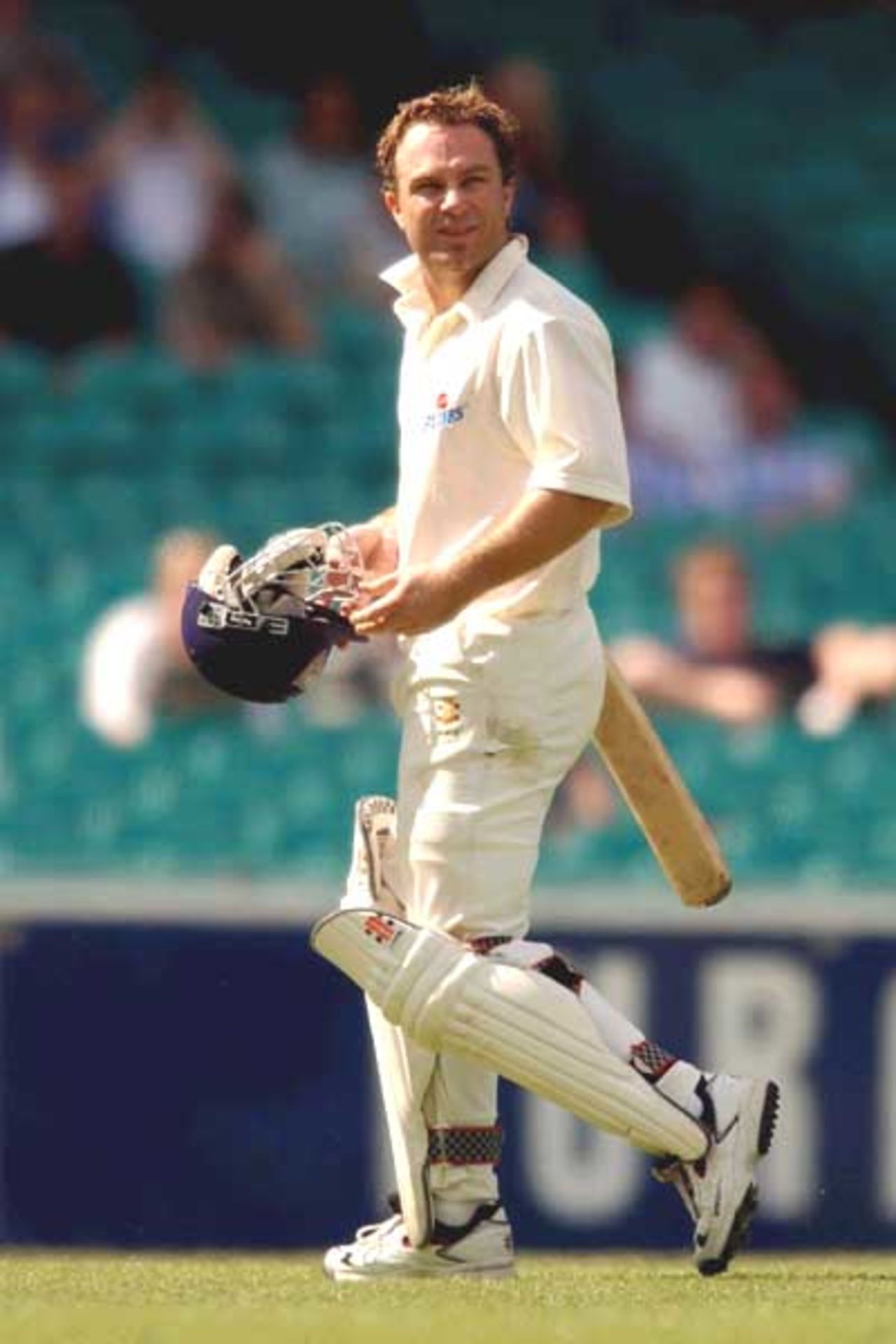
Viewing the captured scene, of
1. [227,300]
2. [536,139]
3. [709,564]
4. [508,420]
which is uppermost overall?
[536,139]

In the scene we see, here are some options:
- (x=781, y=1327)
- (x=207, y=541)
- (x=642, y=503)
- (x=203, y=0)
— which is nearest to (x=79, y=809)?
(x=207, y=541)

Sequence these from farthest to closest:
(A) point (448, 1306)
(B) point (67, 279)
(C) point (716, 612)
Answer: (B) point (67, 279)
(C) point (716, 612)
(A) point (448, 1306)

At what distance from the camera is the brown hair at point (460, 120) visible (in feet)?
A: 15.3

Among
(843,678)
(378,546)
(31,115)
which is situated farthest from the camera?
(31,115)

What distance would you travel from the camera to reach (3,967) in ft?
20.6

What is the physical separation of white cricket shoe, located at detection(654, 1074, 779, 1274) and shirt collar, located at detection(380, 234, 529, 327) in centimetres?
111

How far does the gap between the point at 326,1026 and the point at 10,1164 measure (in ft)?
2.07

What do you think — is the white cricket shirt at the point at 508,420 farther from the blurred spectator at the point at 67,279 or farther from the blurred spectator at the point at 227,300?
the blurred spectator at the point at 227,300

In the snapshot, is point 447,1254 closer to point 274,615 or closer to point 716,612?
point 274,615

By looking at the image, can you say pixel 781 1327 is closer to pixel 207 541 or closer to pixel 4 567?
pixel 207 541

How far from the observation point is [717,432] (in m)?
10.8

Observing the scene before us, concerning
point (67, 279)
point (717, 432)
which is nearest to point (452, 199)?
point (717, 432)

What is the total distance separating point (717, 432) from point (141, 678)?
2515 millimetres

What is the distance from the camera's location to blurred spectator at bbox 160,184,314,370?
1103 cm
